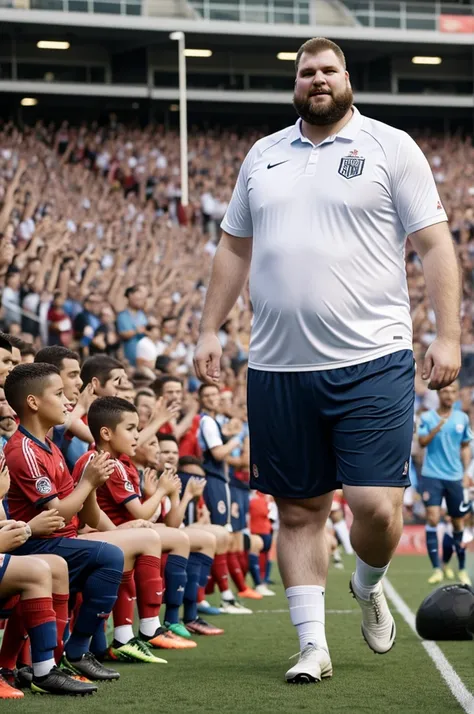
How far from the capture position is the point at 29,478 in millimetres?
5492

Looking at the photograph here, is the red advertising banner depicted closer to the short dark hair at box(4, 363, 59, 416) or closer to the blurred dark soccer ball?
the blurred dark soccer ball

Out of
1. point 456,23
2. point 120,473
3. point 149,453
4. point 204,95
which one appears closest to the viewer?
point 120,473

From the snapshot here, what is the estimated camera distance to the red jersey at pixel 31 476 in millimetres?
5496

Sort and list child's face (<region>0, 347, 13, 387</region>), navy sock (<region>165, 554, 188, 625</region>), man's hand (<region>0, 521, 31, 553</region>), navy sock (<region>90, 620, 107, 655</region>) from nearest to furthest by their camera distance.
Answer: man's hand (<region>0, 521, 31, 553</region>) → child's face (<region>0, 347, 13, 387</region>) → navy sock (<region>90, 620, 107, 655</region>) → navy sock (<region>165, 554, 188, 625</region>)

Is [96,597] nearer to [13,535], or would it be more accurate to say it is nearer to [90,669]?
[90,669]

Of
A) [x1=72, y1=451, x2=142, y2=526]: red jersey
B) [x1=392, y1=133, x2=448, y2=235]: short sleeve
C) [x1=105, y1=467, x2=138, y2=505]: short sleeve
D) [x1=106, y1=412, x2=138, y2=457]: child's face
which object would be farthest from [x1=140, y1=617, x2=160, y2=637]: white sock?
[x1=392, y1=133, x2=448, y2=235]: short sleeve

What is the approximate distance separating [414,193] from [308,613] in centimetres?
175

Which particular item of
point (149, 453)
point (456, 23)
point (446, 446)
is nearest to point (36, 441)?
point (149, 453)

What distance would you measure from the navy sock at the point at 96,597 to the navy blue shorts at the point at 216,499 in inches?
179

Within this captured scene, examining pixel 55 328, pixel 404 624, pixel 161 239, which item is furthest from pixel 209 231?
pixel 404 624

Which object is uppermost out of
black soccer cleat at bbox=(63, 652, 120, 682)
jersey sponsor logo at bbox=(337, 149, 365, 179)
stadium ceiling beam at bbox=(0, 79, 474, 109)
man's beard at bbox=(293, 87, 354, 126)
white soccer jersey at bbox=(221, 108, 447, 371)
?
stadium ceiling beam at bbox=(0, 79, 474, 109)

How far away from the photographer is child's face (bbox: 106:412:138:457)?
666 centimetres

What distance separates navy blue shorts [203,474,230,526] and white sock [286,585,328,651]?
4914 millimetres

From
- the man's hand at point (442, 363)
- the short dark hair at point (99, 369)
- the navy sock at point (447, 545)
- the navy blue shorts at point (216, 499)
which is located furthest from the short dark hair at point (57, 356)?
the navy sock at point (447, 545)
